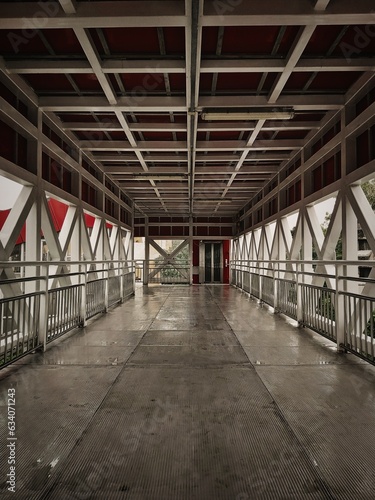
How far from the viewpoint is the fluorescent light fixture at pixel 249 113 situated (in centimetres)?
503

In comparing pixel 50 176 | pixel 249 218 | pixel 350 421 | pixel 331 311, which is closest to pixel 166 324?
pixel 331 311

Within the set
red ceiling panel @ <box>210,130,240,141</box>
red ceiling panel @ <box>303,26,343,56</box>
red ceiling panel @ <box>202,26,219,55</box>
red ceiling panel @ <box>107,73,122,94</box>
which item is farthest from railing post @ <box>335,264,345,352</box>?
red ceiling panel @ <box>107,73,122,94</box>

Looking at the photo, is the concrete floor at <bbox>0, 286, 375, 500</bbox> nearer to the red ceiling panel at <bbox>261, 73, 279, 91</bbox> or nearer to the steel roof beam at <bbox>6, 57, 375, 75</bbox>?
the steel roof beam at <bbox>6, 57, 375, 75</bbox>

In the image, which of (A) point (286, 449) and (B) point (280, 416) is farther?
(B) point (280, 416)

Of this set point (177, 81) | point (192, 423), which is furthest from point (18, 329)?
point (177, 81)

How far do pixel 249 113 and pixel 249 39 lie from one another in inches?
54.3

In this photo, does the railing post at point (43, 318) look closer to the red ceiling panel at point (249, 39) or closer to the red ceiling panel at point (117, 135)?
the red ceiling panel at point (249, 39)

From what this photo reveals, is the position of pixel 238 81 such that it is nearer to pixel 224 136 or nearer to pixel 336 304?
pixel 224 136

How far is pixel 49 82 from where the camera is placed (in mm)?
4629

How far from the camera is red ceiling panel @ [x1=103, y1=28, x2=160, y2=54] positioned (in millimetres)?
3594

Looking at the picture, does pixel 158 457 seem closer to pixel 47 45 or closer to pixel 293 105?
pixel 47 45

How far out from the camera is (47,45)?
12.4ft

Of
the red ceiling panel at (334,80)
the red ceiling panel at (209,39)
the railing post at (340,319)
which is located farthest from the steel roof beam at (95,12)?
the railing post at (340,319)

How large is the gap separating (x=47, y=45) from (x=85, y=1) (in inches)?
34.9
